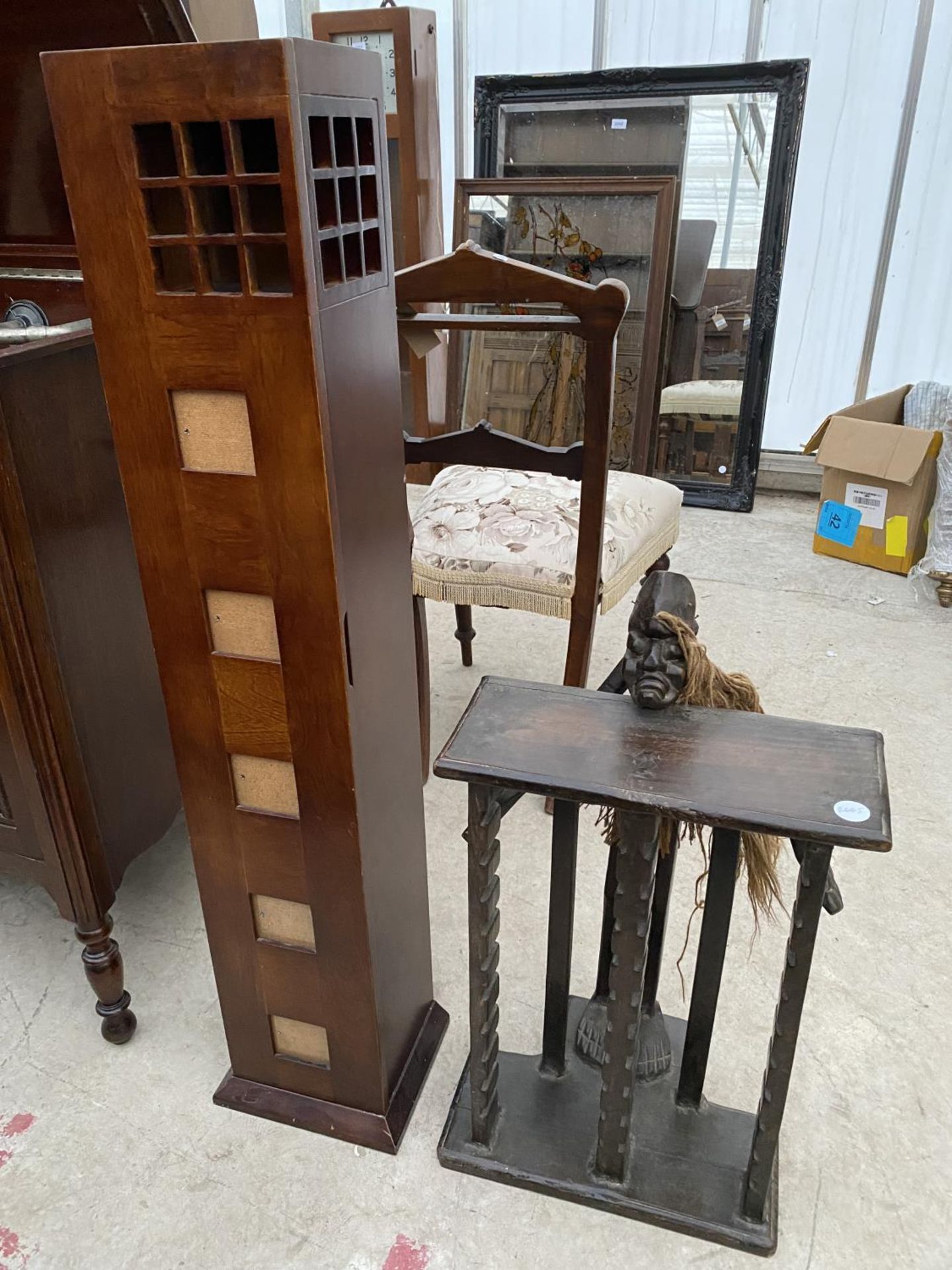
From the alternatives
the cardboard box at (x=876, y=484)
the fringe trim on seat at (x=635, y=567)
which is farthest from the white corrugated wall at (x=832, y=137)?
the fringe trim on seat at (x=635, y=567)

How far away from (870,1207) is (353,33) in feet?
11.4

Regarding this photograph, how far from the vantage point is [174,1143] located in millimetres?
1186

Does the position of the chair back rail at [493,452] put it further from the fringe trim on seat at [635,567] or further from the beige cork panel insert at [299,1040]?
the beige cork panel insert at [299,1040]

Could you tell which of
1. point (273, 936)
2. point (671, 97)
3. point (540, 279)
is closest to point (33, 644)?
point (273, 936)

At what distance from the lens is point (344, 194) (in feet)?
2.67

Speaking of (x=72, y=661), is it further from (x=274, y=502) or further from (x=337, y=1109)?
(x=337, y=1109)

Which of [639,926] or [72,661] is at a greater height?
[72,661]

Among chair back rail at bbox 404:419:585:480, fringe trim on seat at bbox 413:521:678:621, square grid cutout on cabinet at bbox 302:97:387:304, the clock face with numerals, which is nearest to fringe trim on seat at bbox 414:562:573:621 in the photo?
fringe trim on seat at bbox 413:521:678:621

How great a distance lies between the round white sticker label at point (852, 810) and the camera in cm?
85

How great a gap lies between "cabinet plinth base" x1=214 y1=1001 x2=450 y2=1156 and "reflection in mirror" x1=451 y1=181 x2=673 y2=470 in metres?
2.17

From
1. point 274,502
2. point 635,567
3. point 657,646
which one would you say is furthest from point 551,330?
point 274,502

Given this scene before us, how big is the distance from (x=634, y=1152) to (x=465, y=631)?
1329 millimetres

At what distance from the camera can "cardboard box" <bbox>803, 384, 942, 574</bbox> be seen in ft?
8.70

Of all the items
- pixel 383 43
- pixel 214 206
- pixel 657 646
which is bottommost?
pixel 657 646
